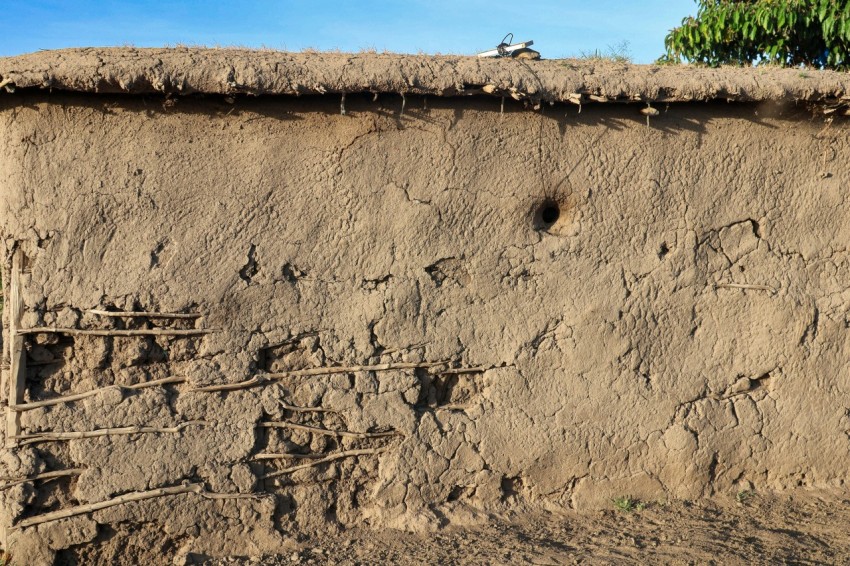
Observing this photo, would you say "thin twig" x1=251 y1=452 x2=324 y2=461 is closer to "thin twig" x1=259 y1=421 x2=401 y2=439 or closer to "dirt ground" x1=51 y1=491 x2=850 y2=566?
"thin twig" x1=259 y1=421 x2=401 y2=439

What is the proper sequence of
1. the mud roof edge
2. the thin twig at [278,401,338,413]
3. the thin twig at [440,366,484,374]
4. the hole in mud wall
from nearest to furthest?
the mud roof edge
the thin twig at [278,401,338,413]
the thin twig at [440,366,484,374]
the hole in mud wall

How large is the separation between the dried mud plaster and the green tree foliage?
3087mm

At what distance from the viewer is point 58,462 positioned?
3945 millimetres

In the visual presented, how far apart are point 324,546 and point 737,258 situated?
257cm

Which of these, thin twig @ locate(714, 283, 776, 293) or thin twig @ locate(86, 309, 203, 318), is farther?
thin twig @ locate(714, 283, 776, 293)

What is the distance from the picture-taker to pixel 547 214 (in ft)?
15.1

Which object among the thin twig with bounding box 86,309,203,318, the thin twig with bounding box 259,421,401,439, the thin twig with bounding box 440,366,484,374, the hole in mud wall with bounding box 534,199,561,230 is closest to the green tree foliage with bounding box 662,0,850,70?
the hole in mud wall with bounding box 534,199,561,230

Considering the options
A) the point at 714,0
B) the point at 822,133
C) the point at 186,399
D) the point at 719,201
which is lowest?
the point at 186,399

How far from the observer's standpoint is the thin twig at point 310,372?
4098mm

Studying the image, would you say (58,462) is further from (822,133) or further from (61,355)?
(822,133)

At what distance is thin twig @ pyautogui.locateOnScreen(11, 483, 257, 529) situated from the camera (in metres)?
3.90

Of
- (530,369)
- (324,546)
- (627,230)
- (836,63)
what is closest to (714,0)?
(836,63)

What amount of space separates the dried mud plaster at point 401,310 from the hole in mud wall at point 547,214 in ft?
0.06

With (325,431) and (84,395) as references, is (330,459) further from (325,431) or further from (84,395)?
(84,395)
